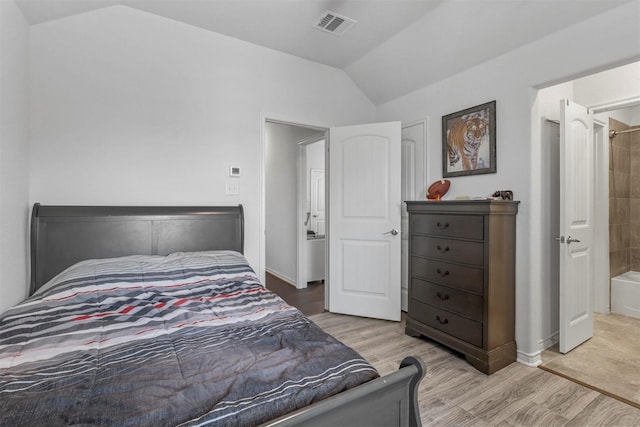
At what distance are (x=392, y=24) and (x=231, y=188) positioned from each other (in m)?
2.02

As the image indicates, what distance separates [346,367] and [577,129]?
8.90 feet

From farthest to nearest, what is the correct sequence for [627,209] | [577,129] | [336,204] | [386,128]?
[627,209] < [336,204] < [386,128] < [577,129]

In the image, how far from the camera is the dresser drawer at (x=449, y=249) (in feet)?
7.31

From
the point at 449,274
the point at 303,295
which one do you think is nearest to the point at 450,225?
the point at 449,274

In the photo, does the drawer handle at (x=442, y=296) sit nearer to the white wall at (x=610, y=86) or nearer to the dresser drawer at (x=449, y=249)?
the dresser drawer at (x=449, y=249)

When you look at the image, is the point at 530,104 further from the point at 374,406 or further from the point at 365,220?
the point at 374,406

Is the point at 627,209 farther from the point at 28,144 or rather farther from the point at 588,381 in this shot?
the point at 28,144

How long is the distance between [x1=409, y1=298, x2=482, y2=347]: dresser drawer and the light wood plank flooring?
0.19 meters

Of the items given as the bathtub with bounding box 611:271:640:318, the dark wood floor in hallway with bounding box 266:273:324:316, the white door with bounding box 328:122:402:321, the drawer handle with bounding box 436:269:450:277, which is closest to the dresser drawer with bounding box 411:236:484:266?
the drawer handle with bounding box 436:269:450:277

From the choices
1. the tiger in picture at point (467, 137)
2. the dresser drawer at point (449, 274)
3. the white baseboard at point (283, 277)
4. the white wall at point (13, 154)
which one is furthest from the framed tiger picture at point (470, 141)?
the white wall at point (13, 154)

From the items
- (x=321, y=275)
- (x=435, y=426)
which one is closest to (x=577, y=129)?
(x=435, y=426)

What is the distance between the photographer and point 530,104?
88.2 inches

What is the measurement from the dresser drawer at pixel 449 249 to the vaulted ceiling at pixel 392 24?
61.1 inches

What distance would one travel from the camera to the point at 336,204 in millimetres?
3355
